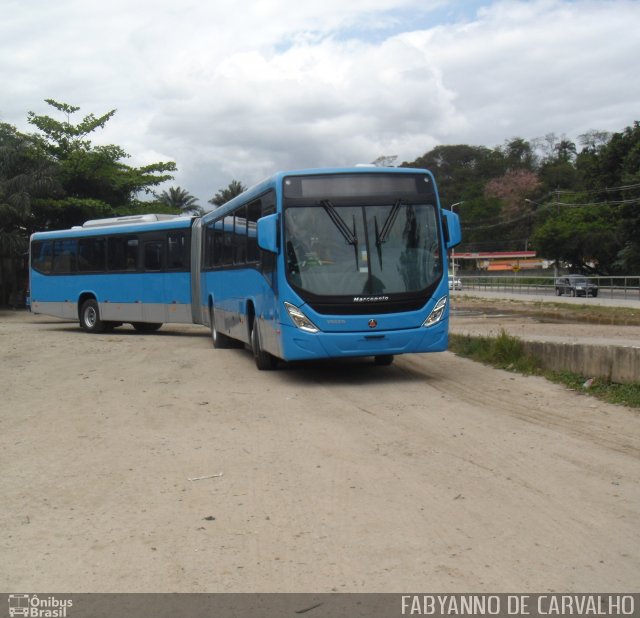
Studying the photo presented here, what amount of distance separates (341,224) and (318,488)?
230 inches

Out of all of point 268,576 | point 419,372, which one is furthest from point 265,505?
point 419,372

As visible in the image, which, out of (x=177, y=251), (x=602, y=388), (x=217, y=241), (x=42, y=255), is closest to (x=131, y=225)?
(x=177, y=251)

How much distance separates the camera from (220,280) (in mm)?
17000

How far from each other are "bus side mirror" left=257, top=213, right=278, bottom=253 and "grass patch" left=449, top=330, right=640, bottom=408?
4.38m

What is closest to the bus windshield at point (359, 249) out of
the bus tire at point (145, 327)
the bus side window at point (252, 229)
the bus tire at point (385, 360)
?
the bus side window at point (252, 229)

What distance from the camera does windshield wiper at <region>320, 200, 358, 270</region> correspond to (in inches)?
448

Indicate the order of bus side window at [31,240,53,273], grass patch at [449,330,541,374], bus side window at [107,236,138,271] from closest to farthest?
grass patch at [449,330,541,374] → bus side window at [107,236,138,271] → bus side window at [31,240,53,273]

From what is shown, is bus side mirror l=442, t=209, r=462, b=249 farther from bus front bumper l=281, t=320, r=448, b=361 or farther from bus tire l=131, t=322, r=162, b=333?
bus tire l=131, t=322, r=162, b=333

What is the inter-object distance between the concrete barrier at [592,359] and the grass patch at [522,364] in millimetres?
104

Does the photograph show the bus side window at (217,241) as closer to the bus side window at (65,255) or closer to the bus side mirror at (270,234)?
the bus side mirror at (270,234)

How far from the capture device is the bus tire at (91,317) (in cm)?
2395
